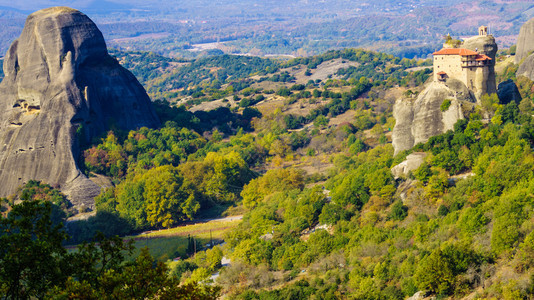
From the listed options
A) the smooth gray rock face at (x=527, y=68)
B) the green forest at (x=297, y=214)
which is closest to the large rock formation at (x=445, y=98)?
the green forest at (x=297, y=214)

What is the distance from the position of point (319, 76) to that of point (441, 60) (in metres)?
93.3

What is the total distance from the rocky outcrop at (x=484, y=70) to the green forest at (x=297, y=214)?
32.6 inches

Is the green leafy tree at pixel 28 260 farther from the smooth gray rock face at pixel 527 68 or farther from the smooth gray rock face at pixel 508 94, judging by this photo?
the smooth gray rock face at pixel 527 68

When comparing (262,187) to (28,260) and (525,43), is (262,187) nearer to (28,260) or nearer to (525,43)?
(28,260)

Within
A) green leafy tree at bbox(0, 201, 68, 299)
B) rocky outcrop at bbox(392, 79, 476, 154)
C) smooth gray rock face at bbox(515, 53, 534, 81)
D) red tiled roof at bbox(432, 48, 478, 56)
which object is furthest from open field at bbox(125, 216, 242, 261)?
smooth gray rock face at bbox(515, 53, 534, 81)

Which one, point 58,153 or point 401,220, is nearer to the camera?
point 401,220

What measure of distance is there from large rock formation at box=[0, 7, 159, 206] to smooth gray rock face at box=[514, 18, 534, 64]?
5528cm

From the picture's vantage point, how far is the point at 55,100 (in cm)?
7169

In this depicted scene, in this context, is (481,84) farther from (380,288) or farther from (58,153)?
(58,153)

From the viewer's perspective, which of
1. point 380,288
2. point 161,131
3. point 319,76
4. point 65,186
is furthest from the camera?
point 319,76

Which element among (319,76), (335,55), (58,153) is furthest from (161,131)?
(335,55)

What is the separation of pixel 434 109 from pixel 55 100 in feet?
122

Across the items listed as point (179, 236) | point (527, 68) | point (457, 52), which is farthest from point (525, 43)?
point (179, 236)

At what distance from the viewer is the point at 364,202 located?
51.8m
